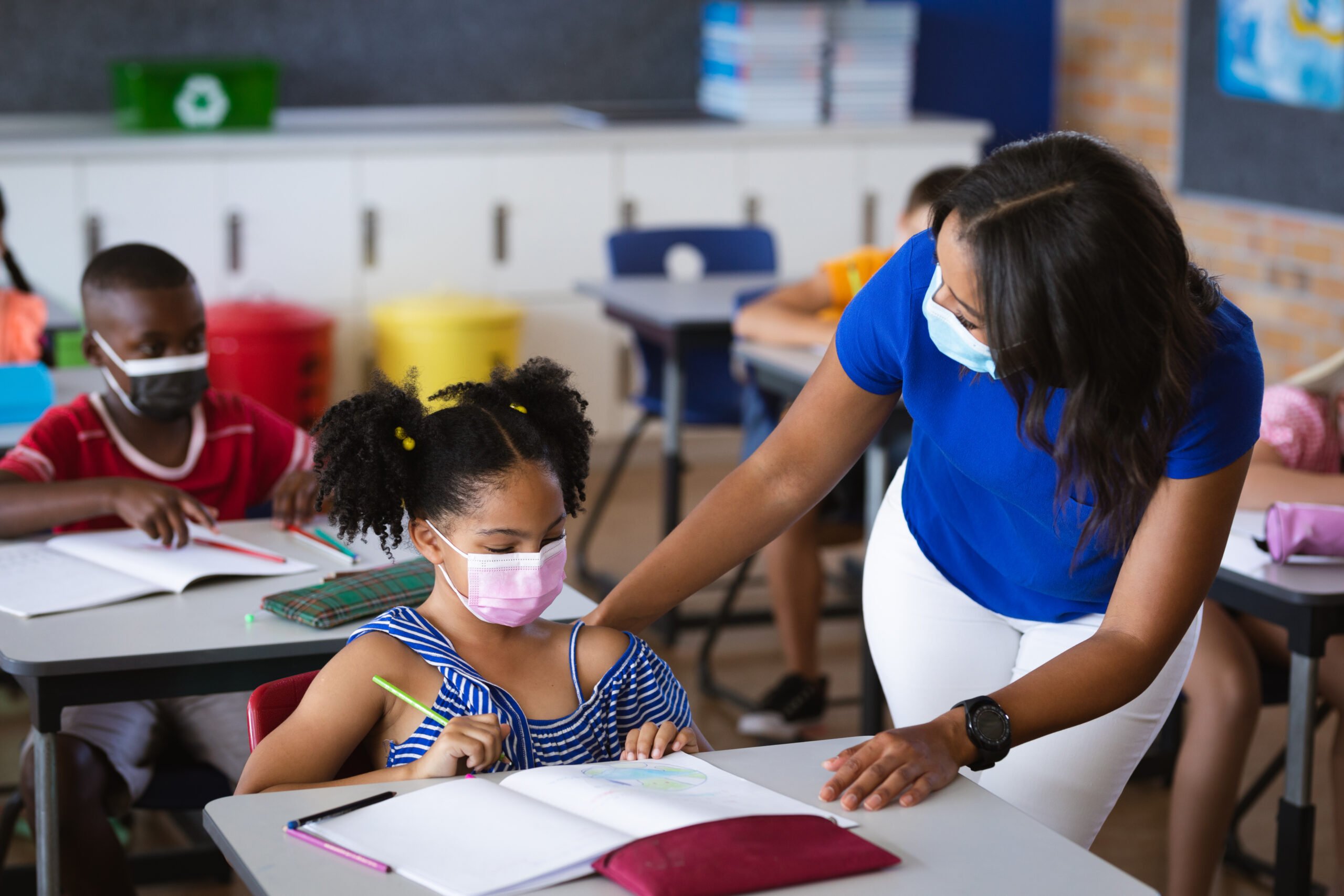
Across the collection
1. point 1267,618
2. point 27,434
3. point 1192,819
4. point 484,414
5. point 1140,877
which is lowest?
point 1140,877

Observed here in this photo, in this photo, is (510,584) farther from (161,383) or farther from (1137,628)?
(161,383)

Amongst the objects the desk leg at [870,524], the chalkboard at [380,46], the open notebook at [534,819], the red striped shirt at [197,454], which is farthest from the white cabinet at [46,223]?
the open notebook at [534,819]

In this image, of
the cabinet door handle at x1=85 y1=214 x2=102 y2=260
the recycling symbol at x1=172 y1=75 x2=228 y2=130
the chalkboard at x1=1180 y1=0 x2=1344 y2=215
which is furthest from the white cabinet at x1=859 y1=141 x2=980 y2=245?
the cabinet door handle at x1=85 y1=214 x2=102 y2=260

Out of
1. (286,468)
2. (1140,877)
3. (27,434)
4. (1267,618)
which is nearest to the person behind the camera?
(1267,618)

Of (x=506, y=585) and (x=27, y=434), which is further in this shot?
(x=27, y=434)

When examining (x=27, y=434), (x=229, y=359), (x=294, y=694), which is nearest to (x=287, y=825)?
(x=294, y=694)

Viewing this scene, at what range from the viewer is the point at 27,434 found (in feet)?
7.26

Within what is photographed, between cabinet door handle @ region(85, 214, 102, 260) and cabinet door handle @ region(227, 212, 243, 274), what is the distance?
1.20 ft

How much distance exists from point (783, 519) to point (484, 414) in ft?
1.13

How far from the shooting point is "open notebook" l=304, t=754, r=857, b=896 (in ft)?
3.80

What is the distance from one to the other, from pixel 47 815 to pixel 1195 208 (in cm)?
431

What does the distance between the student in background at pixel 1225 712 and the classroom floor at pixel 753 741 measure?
0.30 meters

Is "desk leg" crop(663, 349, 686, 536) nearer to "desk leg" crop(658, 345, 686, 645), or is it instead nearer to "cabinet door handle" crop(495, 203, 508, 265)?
"desk leg" crop(658, 345, 686, 645)

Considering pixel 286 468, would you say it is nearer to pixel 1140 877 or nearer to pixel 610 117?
pixel 1140 877
